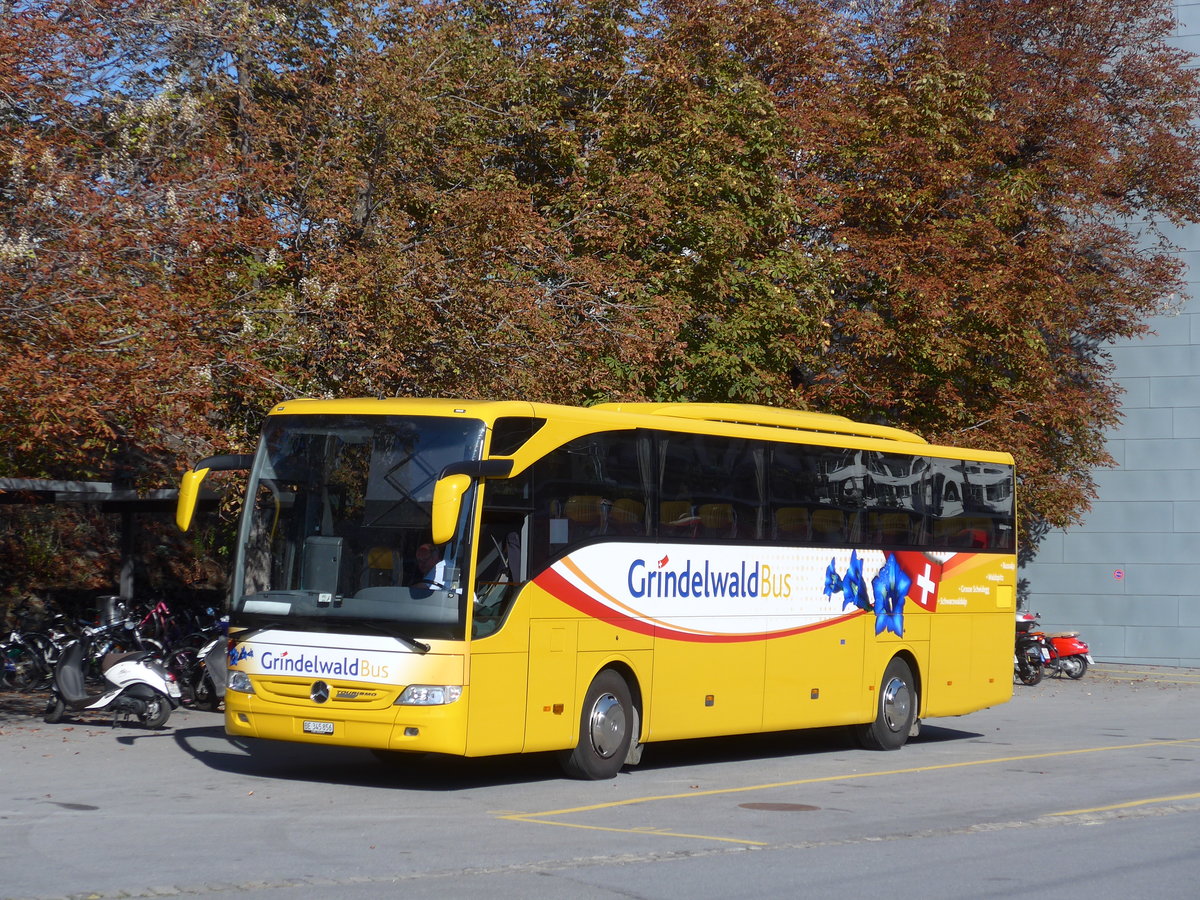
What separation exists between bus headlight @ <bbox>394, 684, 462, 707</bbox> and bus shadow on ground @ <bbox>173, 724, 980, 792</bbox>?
1.22 meters

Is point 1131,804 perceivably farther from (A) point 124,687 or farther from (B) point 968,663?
(A) point 124,687

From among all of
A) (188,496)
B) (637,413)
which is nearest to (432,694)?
(188,496)

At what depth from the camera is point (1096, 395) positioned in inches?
1257

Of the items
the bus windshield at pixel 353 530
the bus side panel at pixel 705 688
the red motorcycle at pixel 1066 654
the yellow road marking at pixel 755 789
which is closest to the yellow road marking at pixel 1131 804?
the yellow road marking at pixel 755 789

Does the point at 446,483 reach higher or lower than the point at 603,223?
lower

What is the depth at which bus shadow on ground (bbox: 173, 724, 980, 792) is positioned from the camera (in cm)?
1368

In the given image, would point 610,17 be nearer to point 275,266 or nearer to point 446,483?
point 275,266

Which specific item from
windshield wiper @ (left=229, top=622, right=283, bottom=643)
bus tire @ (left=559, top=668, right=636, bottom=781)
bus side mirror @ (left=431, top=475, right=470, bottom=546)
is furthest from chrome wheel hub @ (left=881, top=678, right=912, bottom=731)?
bus side mirror @ (left=431, top=475, right=470, bottom=546)

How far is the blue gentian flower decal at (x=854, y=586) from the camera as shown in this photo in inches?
671

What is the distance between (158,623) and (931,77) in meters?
15.6

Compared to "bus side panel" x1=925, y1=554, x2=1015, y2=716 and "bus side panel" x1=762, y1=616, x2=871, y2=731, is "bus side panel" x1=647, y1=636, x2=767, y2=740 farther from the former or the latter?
"bus side panel" x1=925, y1=554, x2=1015, y2=716

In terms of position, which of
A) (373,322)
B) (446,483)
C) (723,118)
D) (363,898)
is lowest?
(363,898)

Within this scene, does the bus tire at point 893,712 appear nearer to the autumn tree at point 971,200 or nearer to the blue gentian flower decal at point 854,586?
the blue gentian flower decal at point 854,586

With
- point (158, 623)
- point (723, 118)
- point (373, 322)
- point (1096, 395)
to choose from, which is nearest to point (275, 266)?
point (373, 322)
